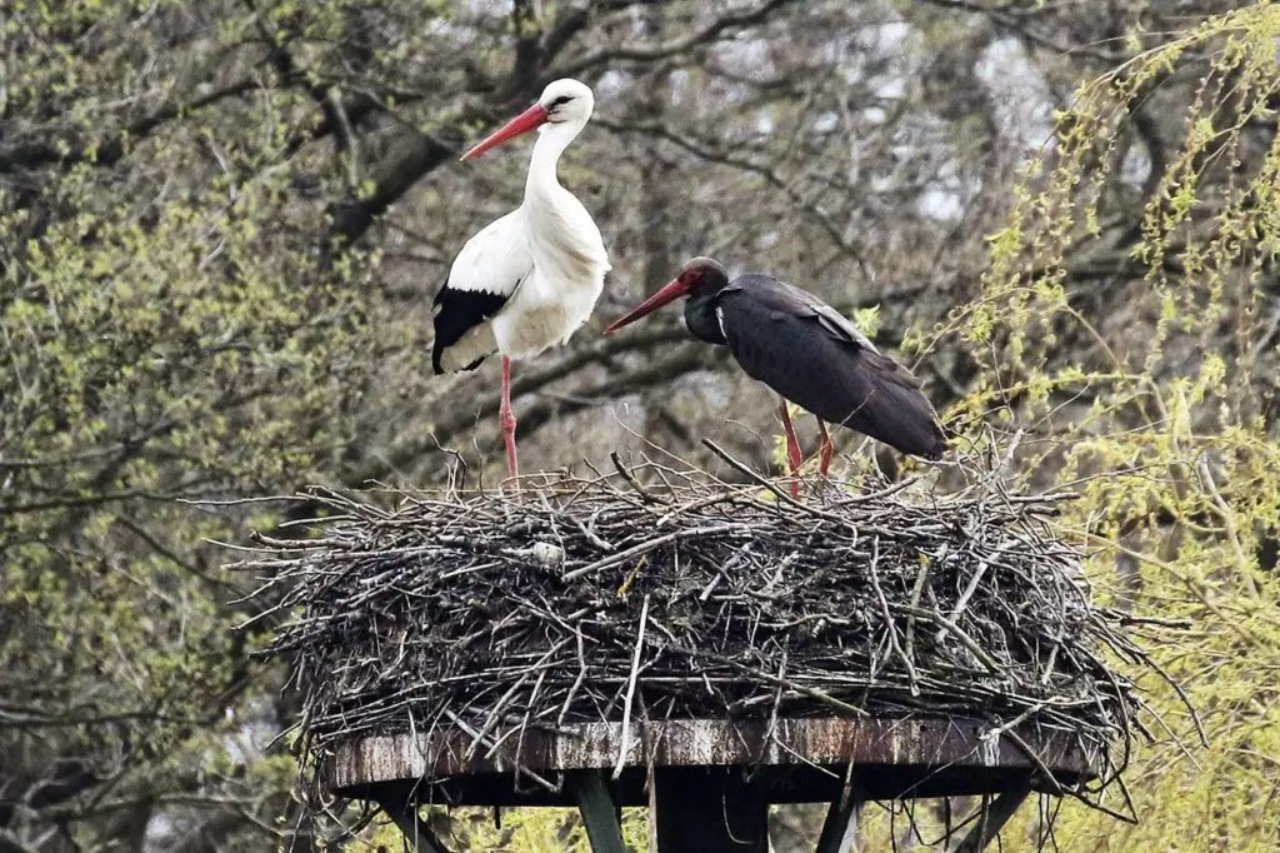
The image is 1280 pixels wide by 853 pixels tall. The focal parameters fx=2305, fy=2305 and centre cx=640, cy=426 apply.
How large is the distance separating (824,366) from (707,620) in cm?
241

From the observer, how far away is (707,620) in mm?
5934

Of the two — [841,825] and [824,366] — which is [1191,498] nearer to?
[824,366]

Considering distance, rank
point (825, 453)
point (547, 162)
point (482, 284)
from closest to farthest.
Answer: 1. point (825, 453)
2. point (547, 162)
3. point (482, 284)

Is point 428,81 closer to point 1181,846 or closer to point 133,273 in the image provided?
point 133,273

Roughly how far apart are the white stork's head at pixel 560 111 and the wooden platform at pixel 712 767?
342 centimetres

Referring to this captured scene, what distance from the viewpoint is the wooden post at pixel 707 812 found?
6.53 metres

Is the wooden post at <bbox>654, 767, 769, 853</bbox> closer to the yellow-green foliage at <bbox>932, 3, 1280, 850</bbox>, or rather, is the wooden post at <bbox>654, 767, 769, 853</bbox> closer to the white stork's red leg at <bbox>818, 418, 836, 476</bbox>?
the yellow-green foliage at <bbox>932, 3, 1280, 850</bbox>

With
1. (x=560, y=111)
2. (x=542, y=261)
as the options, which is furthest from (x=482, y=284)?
(x=560, y=111)

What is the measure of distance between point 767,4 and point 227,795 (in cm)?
567

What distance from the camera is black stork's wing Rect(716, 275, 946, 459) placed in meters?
7.91

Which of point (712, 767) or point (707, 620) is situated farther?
point (712, 767)

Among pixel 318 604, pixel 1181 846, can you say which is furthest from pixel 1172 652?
pixel 318 604

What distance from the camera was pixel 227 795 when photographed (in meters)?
12.7

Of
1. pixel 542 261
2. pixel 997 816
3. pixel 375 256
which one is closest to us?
pixel 997 816
